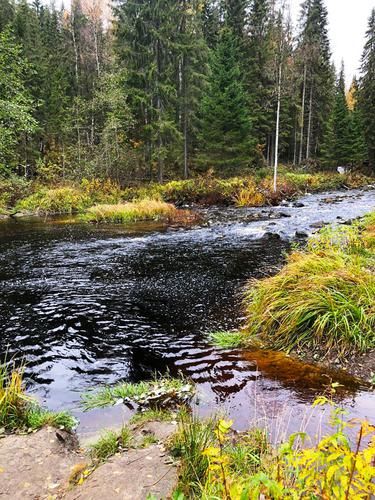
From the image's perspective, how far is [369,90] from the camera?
3688 cm

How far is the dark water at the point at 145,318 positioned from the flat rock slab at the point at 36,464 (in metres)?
0.49

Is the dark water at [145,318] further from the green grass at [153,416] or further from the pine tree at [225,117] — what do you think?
the pine tree at [225,117]

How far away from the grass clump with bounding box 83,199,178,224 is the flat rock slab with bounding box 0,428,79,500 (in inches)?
566

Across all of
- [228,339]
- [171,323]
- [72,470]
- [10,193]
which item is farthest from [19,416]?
[10,193]

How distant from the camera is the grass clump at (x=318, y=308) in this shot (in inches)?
190

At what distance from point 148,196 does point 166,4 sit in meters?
12.5

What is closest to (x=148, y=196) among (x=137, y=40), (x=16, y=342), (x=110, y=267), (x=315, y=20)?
(x=137, y=40)

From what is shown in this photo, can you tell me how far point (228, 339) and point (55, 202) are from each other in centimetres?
1786

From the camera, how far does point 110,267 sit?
32.1 feet

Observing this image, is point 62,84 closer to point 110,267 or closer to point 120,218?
point 120,218

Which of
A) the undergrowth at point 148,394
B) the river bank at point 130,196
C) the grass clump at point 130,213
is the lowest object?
the undergrowth at point 148,394

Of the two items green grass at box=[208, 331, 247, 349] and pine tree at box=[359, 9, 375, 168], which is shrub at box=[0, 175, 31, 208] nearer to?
green grass at box=[208, 331, 247, 349]

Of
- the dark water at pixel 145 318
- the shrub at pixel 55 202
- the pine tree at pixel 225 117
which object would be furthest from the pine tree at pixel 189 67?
the dark water at pixel 145 318

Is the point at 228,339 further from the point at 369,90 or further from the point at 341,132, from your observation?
the point at 369,90
